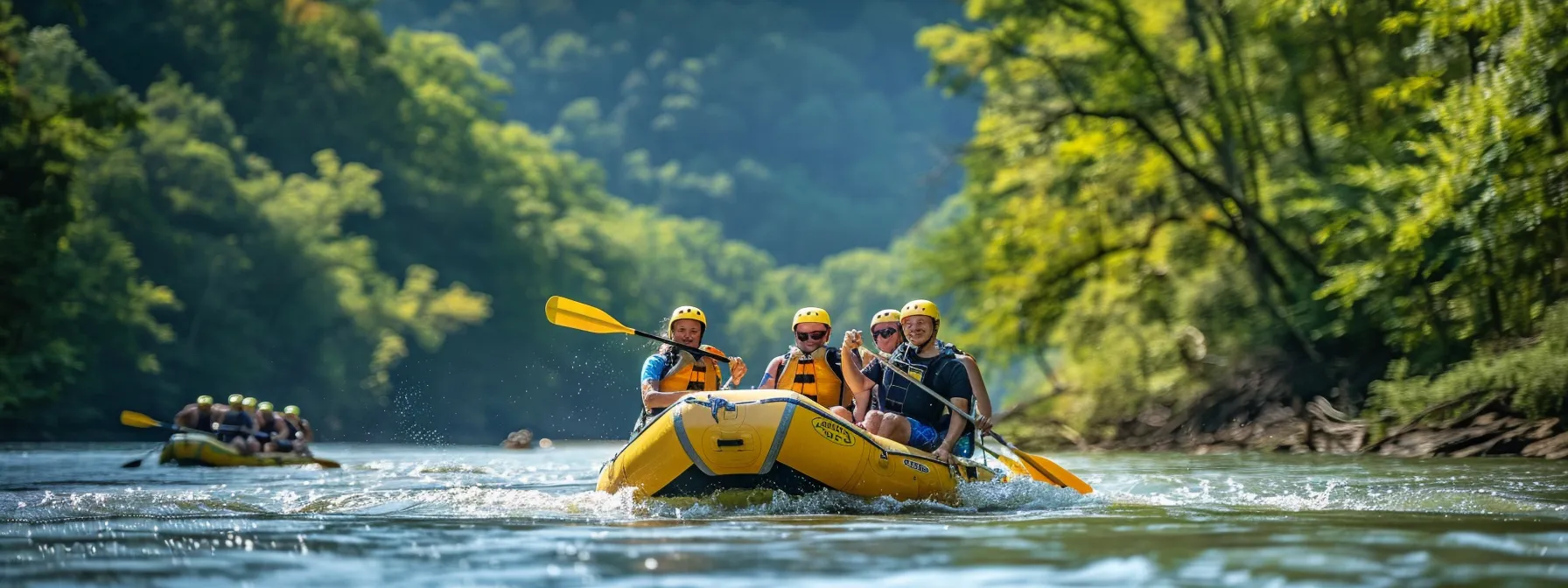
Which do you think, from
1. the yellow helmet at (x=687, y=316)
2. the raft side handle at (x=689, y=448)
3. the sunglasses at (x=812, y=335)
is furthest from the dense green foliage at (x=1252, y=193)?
the raft side handle at (x=689, y=448)

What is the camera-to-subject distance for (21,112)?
26422 mm

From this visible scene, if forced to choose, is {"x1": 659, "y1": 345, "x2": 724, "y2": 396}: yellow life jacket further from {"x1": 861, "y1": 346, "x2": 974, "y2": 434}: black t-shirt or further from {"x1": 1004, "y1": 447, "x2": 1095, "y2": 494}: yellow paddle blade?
{"x1": 1004, "y1": 447, "x2": 1095, "y2": 494}: yellow paddle blade

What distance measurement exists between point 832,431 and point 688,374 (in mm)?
1815

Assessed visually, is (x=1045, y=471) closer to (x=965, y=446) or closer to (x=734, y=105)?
(x=965, y=446)

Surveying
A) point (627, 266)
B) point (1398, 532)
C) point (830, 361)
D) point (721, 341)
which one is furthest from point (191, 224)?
point (721, 341)

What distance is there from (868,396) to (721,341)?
85.1 m

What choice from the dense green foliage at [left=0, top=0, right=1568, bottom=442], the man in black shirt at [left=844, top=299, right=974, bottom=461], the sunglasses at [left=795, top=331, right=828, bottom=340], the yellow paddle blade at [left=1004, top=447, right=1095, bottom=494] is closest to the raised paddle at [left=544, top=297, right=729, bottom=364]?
the sunglasses at [left=795, top=331, right=828, bottom=340]

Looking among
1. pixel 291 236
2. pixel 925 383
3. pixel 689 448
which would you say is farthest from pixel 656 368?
pixel 291 236

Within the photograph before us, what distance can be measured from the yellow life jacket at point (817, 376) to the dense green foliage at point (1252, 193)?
759cm

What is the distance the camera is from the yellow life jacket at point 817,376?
1112cm

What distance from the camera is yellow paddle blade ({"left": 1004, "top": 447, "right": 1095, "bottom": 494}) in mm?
11602

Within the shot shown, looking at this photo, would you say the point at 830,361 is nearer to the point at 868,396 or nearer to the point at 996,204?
the point at 868,396

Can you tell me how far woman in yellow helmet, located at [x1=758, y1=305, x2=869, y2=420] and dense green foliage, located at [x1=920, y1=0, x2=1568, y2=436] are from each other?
24.9 ft

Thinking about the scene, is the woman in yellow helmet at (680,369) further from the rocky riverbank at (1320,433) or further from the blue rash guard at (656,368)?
the rocky riverbank at (1320,433)
